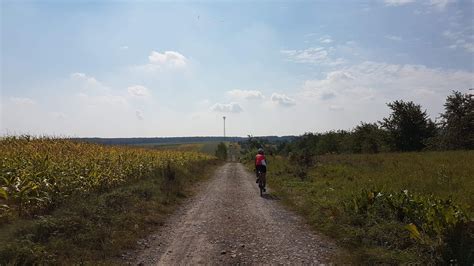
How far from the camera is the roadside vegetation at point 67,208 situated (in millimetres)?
7441

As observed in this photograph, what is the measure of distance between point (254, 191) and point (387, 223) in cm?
1089

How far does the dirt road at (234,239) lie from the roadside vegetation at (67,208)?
2.42 feet

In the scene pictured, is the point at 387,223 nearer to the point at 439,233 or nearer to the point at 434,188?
the point at 439,233

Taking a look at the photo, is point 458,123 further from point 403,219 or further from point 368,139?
point 403,219

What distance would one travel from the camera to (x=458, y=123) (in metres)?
48.0

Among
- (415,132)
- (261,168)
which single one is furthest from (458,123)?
(261,168)

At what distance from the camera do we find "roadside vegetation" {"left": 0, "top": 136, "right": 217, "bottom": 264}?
7441 mm

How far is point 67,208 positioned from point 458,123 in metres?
50.1

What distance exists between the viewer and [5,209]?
28.8 ft

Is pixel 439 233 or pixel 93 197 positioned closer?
pixel 439 233

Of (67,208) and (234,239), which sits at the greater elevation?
(67,208)

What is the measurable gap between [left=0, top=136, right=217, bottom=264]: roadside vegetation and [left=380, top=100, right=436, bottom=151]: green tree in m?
47.5

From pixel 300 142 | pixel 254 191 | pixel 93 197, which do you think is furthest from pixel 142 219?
pixel 300 142

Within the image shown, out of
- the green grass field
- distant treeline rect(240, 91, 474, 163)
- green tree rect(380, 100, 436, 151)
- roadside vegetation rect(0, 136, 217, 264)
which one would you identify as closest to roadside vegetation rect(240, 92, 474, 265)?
the green grass field
